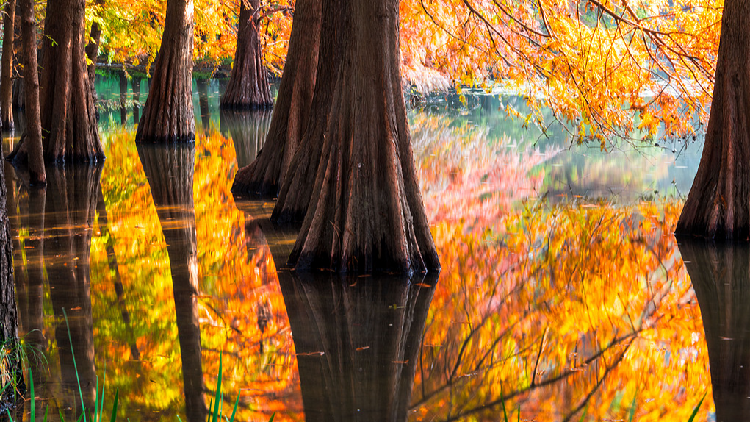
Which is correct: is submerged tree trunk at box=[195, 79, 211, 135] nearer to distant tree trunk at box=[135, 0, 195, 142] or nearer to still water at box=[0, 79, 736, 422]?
distant tree trunk at box=[135, 0, 195, 142]

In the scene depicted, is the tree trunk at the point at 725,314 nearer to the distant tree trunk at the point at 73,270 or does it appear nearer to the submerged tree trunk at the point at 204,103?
the distant tree trunk at the point at 73,270

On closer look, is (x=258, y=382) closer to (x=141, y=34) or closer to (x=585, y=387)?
(x=585, y=387)

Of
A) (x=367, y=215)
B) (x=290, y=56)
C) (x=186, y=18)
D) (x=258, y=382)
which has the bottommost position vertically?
(x=258, y=382)

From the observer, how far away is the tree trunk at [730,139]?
805 cm

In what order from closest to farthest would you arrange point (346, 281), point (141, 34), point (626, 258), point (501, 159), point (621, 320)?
point (621, 320) < point (346, 281) < point (626, 258) < point (501, 159) < point (141, 34)

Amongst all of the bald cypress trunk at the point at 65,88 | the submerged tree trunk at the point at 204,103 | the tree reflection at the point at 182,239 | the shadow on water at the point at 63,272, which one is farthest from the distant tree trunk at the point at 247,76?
the shadow on water at the point at 63,272

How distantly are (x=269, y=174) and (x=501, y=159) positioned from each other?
254 inches

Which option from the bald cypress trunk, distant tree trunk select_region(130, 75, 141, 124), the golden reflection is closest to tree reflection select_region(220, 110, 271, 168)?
distant tree trunk select_region(130, 75, 141, 124)

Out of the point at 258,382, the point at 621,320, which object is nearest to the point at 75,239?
the point at 258,382

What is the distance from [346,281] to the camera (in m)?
6.88

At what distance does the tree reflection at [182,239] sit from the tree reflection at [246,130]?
1123 mm

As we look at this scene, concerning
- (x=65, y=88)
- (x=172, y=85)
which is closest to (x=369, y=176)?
(x=65, y=88)

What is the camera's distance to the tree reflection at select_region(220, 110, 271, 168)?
54.2ft

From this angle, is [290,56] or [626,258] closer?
[626,258]
